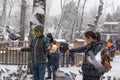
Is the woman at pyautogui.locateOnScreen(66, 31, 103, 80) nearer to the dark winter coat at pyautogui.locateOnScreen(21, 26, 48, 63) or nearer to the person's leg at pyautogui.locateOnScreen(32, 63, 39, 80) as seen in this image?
the dark winter coat at pyautogui.locateOnScreen(21, 26, 48, 63)

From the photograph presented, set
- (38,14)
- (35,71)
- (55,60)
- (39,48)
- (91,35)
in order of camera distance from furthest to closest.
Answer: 1. (38,14)
2. (55,60)
3. (35,71)
4. (39,48)
5. (91,35)

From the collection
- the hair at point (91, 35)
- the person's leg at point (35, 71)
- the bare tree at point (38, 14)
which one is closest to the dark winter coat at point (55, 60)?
the bare tree at point (38, 14)

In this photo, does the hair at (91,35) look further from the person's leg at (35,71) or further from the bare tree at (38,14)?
the bare tree at (38,14)

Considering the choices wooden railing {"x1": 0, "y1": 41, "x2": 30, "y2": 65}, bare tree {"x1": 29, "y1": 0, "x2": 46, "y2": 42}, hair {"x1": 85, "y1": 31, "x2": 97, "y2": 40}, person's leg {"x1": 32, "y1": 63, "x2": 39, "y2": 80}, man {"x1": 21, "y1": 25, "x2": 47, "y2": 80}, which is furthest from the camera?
wooden railing {"x1": 0, "y1": 41, "x2": 30, "y2": 65}

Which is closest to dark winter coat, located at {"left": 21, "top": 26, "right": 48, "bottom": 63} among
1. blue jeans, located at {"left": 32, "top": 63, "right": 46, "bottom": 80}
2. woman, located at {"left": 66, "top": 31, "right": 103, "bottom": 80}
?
blue jeans, located at {"left": 32, "top": 63, "right": 46, "bottom": 80}

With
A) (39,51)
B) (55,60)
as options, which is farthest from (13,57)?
(39,51)

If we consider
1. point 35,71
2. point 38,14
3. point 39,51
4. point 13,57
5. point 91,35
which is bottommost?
point 13,57

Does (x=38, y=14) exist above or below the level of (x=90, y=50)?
above

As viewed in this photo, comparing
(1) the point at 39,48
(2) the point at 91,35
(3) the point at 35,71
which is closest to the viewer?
(2) the point at 91,35

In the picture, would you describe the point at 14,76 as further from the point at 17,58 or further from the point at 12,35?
the point at 17,58

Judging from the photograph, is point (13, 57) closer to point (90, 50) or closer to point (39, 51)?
point (39, 51)

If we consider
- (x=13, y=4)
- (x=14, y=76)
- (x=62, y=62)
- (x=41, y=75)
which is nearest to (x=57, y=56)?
(x=14, y=76)

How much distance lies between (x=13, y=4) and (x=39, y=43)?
56.4 m

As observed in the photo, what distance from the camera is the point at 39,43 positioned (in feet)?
31.7
